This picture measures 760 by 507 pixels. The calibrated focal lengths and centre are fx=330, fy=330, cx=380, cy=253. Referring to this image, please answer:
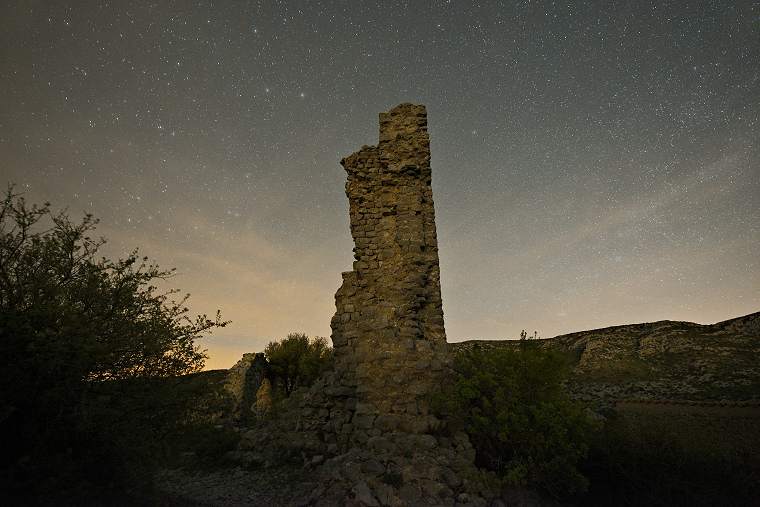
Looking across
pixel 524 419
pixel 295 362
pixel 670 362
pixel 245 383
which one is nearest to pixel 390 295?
pixel 524 419

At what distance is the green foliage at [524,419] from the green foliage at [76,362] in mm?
4206

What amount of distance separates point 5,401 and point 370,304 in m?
5.22

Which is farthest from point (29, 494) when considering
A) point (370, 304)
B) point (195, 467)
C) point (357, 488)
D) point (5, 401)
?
point (370, 304)

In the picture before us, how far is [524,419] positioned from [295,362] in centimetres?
1850

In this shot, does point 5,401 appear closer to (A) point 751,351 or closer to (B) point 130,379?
(B) point 130,379

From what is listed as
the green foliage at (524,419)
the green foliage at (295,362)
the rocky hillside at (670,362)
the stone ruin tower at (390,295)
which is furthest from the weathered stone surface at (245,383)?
the green foliage at (524,419)

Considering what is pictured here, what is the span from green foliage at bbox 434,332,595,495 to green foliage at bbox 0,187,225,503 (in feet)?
13.8

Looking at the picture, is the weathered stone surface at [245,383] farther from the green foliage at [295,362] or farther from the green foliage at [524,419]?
the green foliage at [524,419]

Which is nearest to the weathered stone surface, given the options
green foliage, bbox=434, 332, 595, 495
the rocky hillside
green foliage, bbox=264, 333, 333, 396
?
green foliage, bbox=264, 333, 333, 396

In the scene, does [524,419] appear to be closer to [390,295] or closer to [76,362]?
[390,295]

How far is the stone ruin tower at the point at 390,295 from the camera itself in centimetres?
616

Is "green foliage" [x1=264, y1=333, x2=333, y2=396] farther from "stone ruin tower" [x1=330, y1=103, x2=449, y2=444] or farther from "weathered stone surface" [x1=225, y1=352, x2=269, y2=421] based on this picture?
"stone ruin tower" [x1=330, y1=103, x2=449, y2=444]

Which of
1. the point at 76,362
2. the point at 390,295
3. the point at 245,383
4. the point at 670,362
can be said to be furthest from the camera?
the point at 670,362

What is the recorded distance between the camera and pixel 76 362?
3.03 meters
